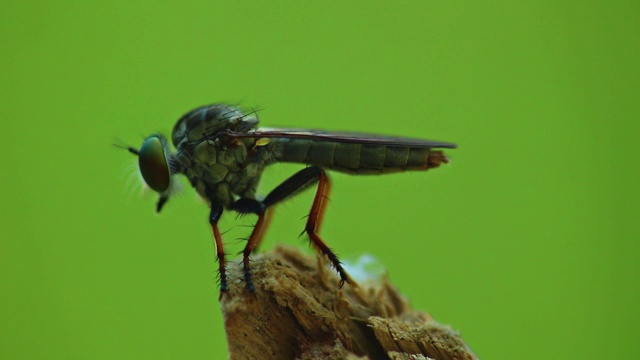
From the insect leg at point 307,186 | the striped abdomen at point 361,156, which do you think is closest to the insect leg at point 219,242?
the insect leg at point 307,186

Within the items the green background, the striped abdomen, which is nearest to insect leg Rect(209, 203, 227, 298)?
the striped abdomen

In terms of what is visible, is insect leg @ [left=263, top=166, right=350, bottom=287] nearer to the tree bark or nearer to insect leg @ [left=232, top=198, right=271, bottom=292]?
insect leg @ [left=232, top=198, right=271, bottom=292]

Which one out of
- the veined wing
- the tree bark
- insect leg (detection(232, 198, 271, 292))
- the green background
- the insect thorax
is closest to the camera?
the tree bark

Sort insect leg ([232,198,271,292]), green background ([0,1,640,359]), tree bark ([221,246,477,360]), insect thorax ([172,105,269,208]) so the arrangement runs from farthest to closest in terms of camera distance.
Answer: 1. green background ([0,1,640,359])
2. insect thorax ([172,105,269,208])
3. insect leg ([232,198,271,292])
4. tree bark ([221,246,477,360])

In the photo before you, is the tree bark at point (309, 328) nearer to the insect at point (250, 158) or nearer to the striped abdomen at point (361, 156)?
the insect at point (250, 158)

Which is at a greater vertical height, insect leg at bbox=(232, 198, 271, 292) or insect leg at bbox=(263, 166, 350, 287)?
insect leg at bbox=(263, 166, 350, 287)

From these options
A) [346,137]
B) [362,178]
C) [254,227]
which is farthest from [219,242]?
[362,178]
